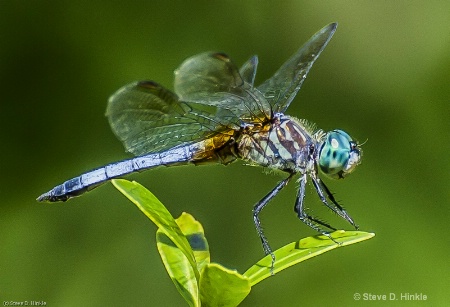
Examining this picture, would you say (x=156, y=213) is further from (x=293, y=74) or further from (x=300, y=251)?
(x=293, y=74)

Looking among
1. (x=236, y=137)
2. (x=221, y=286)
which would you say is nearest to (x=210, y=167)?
(x=236, y=137)

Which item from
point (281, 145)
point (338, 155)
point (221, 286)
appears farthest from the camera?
point (281, 145)

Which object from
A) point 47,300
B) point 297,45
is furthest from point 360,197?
point 47,300

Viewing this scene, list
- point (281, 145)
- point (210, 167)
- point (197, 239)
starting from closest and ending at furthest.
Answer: point (197, 239), point (281, 145), point (210, 167)

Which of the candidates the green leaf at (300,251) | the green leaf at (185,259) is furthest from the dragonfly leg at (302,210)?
the green leaf at (185,259)

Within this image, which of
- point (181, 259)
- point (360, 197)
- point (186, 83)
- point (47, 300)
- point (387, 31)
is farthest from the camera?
point (387, 31)

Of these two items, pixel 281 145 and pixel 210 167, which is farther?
pixel 210 167

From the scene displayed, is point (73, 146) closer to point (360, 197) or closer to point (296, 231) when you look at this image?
point (296, 231)

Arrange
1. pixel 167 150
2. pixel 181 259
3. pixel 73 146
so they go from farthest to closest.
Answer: pixel 73 146, pixel 167 150, pixel 181 259
